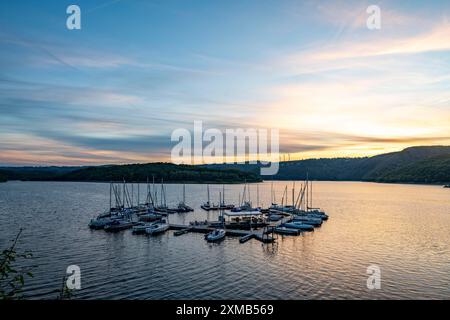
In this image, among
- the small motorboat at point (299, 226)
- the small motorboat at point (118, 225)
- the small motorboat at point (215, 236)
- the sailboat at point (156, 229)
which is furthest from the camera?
the small motorboat at point (299, 226)

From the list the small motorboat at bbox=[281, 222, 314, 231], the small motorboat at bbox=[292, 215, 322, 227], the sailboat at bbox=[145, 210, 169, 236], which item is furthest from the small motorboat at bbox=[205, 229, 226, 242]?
the small motorboat at bbox=[292, 215, 322, 227]

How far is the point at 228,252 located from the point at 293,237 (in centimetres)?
1629

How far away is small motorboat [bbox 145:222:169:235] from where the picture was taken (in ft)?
188

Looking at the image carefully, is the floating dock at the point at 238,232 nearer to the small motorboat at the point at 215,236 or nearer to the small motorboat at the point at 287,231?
the small motorboat at the point at 215,236

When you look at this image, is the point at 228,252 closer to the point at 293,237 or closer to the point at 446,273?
the point at 293,237

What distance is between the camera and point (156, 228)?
191 ft

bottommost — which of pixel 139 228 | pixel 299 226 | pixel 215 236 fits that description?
pixel 299 226

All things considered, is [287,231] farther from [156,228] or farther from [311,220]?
[156,228]

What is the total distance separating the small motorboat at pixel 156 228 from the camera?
5738 centimetres

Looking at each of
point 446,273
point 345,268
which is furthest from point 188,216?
point 446,273

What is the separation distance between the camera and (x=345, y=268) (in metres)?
38.0

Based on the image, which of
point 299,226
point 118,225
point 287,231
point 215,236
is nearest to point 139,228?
point 118,225

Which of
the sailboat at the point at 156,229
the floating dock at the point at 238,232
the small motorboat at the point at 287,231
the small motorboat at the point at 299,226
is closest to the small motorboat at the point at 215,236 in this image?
the floating dock at the point at 238,232
